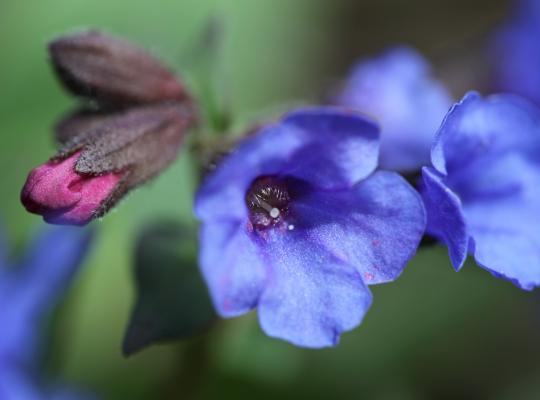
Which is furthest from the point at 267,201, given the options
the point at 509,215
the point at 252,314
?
the point at 252,314

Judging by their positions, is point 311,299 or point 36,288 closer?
point 311,299

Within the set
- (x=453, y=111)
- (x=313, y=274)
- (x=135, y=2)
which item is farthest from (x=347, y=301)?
(x=135, y=2)

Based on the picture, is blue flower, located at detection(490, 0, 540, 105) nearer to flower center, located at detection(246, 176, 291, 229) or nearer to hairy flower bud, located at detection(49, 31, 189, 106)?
hairy flower bud, located at detection(49, 31, 189, 106)

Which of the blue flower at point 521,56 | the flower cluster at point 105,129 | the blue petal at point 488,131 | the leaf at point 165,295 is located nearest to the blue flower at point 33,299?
the leaf at point 165,295

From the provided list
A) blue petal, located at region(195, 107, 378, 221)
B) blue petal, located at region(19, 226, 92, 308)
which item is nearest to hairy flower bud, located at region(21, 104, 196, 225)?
blue petal, located at region(195, 107, 378, 221)

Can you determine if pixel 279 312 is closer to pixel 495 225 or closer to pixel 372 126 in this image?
pixel 372 126

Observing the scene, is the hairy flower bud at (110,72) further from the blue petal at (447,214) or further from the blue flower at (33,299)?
the blue petal at (447,214)

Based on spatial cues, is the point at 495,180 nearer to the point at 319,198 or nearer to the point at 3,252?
the point at 319,198
